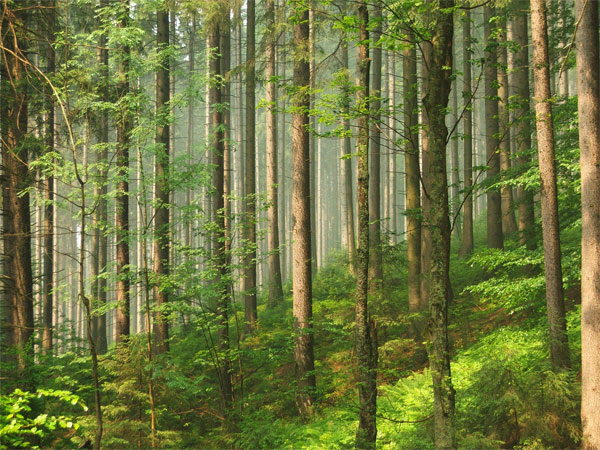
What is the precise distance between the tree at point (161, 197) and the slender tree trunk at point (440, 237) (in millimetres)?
5742

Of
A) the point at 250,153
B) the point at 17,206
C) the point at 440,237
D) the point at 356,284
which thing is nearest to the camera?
the point at 440,237

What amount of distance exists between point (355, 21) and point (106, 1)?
15.5 meters

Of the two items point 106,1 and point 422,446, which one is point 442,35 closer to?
point 422,446

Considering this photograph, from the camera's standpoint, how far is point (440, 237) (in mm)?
5500

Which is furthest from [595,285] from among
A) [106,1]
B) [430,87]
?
[106,1]

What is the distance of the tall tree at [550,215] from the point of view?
7.64 meters

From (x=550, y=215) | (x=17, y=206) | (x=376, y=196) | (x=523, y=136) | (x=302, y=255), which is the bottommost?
(x=302, y=255)

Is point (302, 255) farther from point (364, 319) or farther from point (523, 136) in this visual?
point (523, 136)

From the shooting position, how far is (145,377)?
9281mm

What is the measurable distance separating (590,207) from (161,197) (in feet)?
32.3

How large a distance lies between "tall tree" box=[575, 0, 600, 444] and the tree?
7255mm

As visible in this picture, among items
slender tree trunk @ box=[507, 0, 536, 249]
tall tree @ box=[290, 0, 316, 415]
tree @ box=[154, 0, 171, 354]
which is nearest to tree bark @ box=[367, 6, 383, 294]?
tall tree @ box=[290, 0, 316, 415]

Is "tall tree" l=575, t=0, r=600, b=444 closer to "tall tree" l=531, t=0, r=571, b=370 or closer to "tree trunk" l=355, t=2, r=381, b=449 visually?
"tall tree" l=531, t=0, r=571, b=370

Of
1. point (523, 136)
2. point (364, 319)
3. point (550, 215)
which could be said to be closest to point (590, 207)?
point (550, 215)
